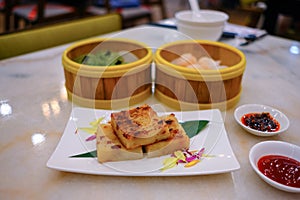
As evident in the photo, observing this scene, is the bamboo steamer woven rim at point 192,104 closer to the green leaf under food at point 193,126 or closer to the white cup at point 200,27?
the green leaf under food at point 193,126

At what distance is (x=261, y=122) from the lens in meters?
0.76

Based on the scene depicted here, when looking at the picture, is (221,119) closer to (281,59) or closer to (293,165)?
(293,165)

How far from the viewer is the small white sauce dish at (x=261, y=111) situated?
72cm

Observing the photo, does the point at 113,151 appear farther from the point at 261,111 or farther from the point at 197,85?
the point at 261,111

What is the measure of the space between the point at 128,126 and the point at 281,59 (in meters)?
0.92

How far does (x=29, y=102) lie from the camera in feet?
2.86

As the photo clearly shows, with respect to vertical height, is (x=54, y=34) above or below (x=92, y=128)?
above

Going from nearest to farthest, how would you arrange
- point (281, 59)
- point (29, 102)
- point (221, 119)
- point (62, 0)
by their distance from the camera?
point (221, 119), point (29, 102), point (281, 59), point (62, 0)

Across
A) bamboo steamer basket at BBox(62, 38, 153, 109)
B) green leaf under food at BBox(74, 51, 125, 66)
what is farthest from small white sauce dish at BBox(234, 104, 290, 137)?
green leaf under food at BBox(74, 51, 125, 66)

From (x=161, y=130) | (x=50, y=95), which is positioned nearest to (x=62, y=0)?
(x=50, y=95)

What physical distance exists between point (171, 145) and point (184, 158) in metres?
0.04

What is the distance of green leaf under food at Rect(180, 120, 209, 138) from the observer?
71cm

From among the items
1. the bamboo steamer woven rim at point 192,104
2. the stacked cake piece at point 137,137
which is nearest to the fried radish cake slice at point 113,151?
the stacked cake piece at point 137,137

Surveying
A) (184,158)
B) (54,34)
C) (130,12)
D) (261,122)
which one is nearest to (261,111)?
(261,122)
